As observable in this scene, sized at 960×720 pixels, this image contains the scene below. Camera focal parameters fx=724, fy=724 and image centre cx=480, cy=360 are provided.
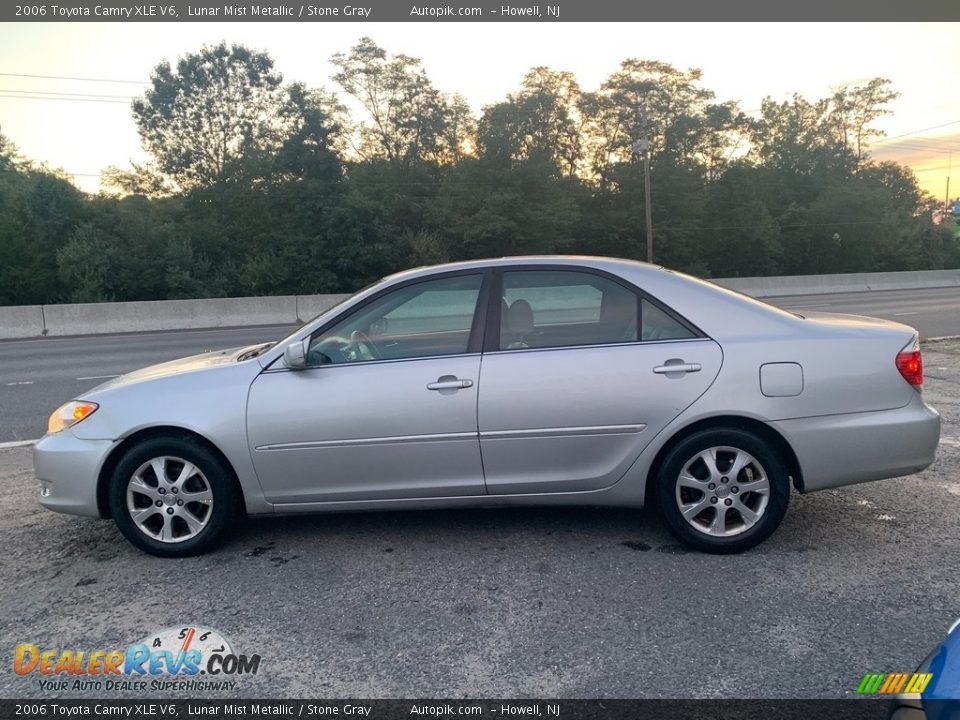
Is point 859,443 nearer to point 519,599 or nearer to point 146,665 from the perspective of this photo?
point 519,599

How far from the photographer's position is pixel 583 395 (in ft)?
12.7

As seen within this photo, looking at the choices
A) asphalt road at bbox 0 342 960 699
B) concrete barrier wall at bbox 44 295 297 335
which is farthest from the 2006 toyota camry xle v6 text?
concrete barrier wall at bbox 44 295 297 335

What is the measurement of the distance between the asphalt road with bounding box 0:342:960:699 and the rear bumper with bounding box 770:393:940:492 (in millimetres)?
425

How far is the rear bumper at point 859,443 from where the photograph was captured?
3822 millimetres

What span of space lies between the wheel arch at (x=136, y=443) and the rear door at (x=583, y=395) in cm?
144

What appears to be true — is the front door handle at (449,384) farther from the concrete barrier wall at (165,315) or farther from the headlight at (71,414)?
the concrete barrier wall at (165,315)

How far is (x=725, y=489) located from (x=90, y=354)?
1372 centimetres

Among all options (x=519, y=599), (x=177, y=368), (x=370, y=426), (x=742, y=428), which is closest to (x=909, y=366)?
(x=742, y=428)

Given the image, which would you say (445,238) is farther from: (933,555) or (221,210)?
(933,555)

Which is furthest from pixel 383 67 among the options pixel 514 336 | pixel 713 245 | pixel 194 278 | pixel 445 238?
pixel 514 336

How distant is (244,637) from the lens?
3164mm

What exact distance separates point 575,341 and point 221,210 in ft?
114

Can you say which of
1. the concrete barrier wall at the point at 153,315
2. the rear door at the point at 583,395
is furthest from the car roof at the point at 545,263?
the concrete barrier wall at the point at 153,315

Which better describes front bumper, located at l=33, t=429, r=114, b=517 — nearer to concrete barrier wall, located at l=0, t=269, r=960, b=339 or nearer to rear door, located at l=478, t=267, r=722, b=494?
rear door, located at l=478, t=267, r=722, b=494
